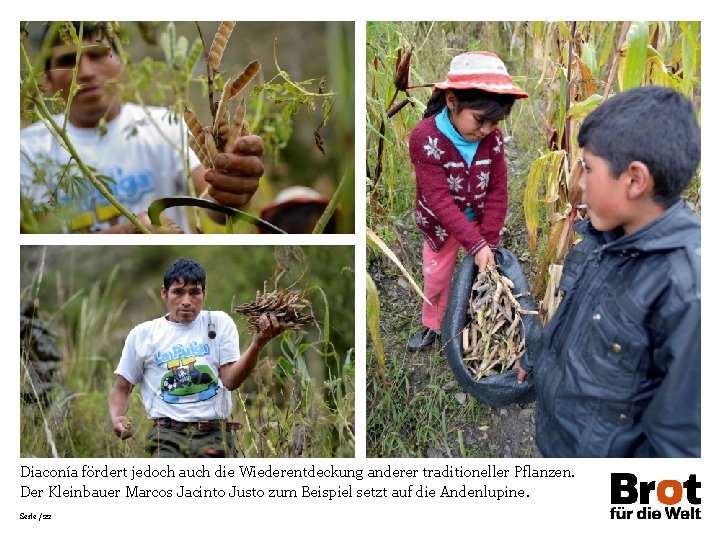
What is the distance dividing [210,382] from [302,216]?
568 mm

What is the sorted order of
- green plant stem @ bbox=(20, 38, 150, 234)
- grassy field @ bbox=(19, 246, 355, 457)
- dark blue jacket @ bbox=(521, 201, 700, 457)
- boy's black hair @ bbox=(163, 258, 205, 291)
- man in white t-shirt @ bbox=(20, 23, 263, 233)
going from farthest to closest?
grassy field @ bbox=(19, 246, 355, 457), boy's black hair @ bbox=(163, 258, 205, 291), man in white t-shirt @ bbox=(20, 23, 263, 233), green plant stem @ bbox=(20, 38, 150, 234), dark blue jacket @ bbox=(521, 201, 700, 457)

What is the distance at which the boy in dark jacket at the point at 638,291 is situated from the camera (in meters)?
1.80

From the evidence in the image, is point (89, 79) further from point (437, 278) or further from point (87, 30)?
Answer: point (437, 278)

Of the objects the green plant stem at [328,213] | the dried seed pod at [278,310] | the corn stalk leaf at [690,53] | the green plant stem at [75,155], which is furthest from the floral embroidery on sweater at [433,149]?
the green plant stem at [75,155]

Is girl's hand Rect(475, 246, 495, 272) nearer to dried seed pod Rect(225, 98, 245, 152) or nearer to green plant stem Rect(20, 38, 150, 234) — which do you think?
dried seed pod Rect(225, 98, 245, 152)

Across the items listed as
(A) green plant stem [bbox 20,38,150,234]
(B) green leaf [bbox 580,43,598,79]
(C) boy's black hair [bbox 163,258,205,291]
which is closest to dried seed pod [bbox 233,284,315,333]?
(C) boy's black hair [bbox 163,258,205,291]

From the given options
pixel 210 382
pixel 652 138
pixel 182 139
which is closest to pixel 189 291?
pixel 210 382

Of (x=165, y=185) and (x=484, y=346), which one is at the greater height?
(x=165, y=185)

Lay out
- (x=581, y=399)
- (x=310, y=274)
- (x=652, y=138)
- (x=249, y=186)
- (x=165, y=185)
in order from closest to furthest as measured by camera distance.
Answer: (x=652, y=138), (x=581, y=399), (x=249, y=186), (x=165, y=185), (x=310, y=274)

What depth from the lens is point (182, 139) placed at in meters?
2.12

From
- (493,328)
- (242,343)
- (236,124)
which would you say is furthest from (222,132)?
(493,328)

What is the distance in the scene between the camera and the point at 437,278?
8.03 ft

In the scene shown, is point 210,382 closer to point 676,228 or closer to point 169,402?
point 169,402

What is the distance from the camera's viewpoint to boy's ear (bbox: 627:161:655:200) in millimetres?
1816
